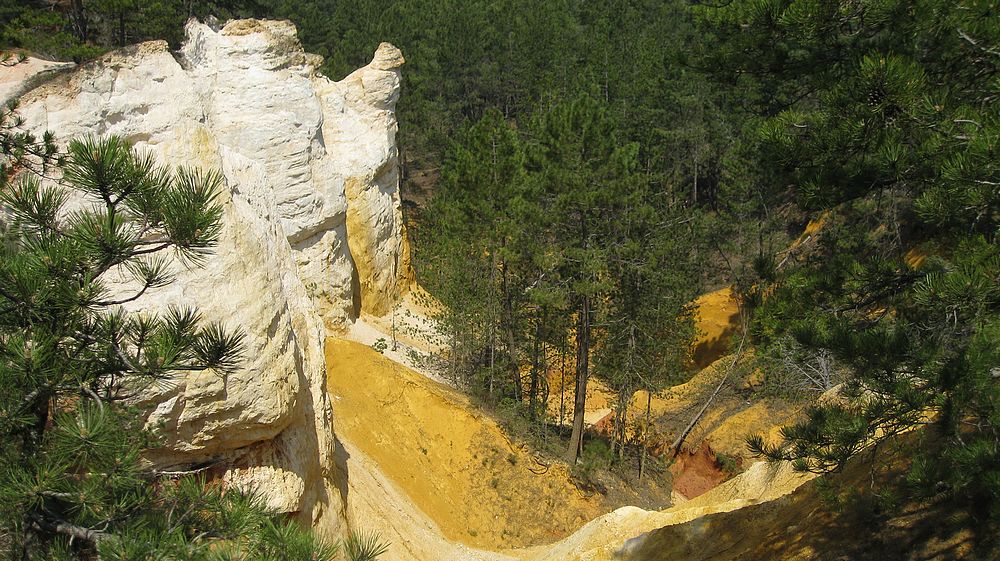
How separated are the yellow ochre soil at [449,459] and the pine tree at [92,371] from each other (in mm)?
11968

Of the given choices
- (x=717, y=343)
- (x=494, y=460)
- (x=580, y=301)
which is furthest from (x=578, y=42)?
(x=494, y=460)

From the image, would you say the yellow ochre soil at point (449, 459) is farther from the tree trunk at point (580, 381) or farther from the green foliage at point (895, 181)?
the green foliage at point (895, 181)

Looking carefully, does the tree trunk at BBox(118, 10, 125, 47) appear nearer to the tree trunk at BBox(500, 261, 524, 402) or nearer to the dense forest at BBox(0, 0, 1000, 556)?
the dense forest at BBox(0, 0, 1000, 556)

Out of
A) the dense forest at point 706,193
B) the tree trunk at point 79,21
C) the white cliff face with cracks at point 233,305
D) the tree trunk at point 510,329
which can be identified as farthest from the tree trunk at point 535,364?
the tree trunk at point 79,21

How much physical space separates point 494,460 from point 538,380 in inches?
305

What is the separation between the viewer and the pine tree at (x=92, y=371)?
4.70 meters

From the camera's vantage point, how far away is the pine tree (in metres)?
4.70

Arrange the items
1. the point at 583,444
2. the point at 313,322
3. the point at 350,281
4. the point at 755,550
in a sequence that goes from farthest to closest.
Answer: the point at 350,281 < the point at 583,444 < the point at 313,322 < the point at 755,550

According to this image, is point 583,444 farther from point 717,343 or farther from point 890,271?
point 890,271

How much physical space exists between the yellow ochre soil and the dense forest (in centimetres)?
174

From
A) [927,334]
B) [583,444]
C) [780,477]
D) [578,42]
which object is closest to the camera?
[927,334]

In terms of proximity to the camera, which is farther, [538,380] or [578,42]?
[578,42]

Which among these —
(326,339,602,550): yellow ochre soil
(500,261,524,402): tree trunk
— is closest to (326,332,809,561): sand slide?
(326,339,602,550): yellow ochre soil

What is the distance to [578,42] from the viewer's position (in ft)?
169
